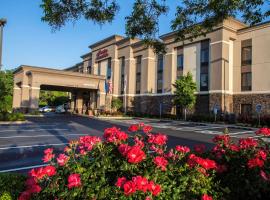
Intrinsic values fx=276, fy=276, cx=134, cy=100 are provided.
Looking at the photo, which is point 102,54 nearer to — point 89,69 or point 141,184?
point 89,69

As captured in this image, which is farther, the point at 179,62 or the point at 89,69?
the point at 89,69

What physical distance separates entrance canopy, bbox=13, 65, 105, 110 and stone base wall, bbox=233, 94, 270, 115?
82.7 feet

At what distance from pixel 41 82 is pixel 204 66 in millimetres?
25695

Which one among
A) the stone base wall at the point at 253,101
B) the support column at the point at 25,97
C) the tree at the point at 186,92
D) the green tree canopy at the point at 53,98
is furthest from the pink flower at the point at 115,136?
the green tree canopy at the point at 53,98

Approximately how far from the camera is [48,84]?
4584 cm

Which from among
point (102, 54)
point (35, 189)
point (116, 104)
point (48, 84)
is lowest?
point (35, 189)

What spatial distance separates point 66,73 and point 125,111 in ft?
41.5

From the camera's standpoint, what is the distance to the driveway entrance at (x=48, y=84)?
44.1 meters

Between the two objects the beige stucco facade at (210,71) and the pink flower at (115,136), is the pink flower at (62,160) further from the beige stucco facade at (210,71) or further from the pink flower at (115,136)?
the beige stucco facade at (210,71)

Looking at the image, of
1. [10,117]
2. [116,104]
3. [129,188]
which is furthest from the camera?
[116,104]

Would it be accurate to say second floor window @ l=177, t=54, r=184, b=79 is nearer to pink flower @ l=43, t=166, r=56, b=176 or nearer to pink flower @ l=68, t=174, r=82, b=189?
pink flower @ l=43, t=166, r=56, b=176

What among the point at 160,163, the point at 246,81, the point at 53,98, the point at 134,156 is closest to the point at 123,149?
the point at 134,156

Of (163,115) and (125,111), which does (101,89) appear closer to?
(125,111)

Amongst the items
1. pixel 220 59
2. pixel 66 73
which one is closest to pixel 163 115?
pixel 220 59
